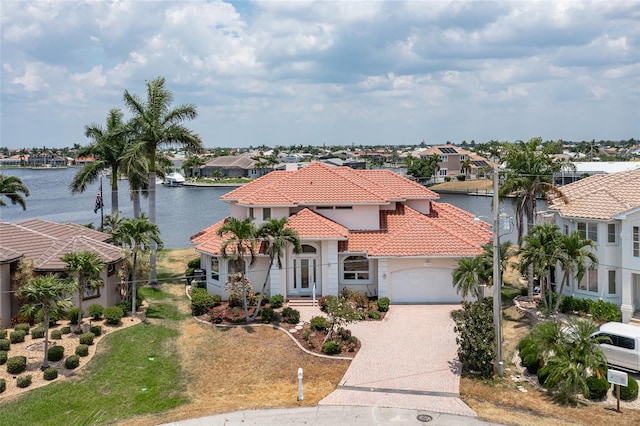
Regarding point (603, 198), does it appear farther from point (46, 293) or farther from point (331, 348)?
point (46, 293)

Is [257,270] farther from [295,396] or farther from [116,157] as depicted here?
[116,157]

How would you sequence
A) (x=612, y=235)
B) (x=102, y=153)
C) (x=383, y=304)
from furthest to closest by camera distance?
(x=102, y=153) < (x=383, y=304) < (x=612, y=235)

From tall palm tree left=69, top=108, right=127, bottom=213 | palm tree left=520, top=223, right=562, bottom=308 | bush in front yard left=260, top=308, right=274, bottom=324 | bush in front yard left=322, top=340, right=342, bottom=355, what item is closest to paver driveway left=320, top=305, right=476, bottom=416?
bush in front yard left=322, top=340, right=342, bottom=355

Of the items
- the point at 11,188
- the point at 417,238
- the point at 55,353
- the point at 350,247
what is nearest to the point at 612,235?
the point at 417,238

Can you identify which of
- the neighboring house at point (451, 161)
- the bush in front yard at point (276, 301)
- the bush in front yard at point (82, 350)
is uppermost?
the neighboring house at point (451, 161)

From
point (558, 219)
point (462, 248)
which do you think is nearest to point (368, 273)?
point (462, 248)

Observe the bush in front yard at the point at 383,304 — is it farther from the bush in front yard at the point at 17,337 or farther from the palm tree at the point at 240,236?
the bush in front yard at the point at 17,337

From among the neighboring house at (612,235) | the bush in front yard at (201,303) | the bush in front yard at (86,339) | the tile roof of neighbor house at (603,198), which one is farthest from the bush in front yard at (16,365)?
the tile roof of neighbor house at (603,198)
